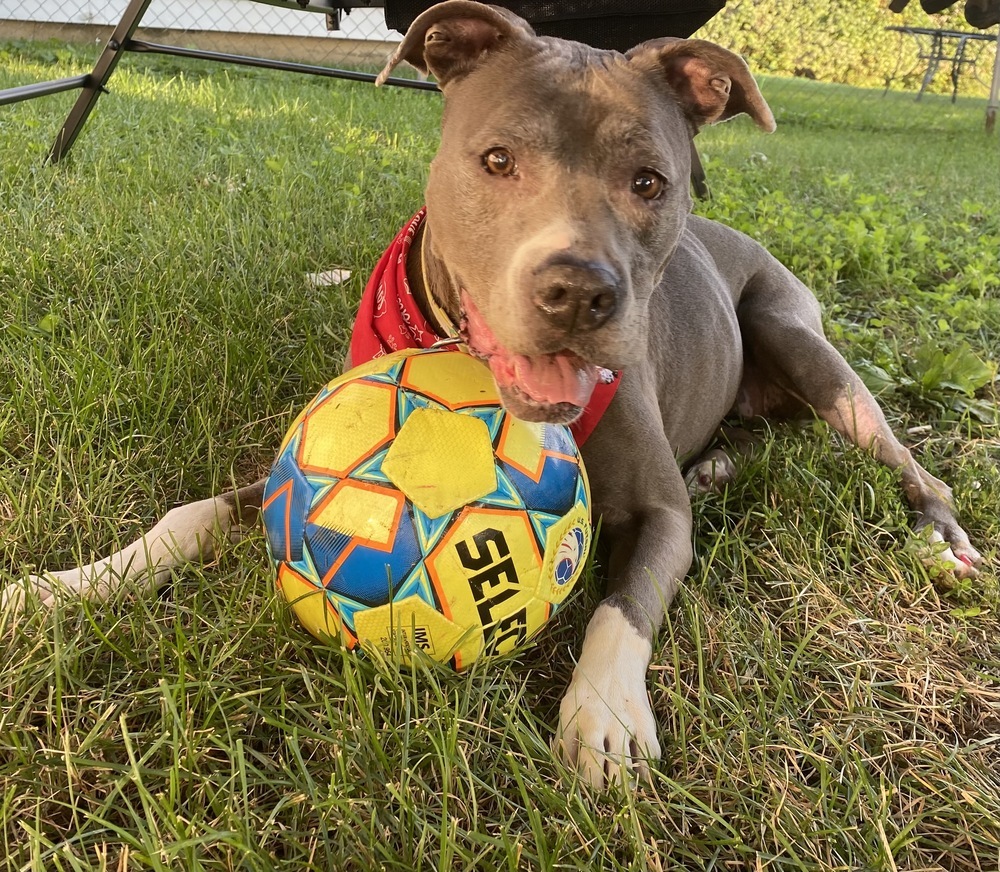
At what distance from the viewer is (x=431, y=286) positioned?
2.52 meters

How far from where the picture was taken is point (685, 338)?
308cm

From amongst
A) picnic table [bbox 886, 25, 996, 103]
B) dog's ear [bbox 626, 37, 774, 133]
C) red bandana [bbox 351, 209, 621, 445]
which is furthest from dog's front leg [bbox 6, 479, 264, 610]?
picnic table [bbox 886, 25, 996, 103]

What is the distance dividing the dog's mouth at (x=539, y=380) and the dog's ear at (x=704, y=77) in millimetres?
952

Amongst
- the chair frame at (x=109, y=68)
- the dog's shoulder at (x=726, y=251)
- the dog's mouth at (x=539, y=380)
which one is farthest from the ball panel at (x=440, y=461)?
the chair frame at (x=109, y=68)

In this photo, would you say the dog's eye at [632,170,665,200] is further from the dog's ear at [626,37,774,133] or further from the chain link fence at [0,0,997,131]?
the chain link fence at [0,0,997,131]

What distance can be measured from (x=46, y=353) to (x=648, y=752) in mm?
2244

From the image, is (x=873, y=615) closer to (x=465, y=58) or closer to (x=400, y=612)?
(x=400, y=612)

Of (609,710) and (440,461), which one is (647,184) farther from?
(609,710)

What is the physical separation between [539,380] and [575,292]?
255 millimetres

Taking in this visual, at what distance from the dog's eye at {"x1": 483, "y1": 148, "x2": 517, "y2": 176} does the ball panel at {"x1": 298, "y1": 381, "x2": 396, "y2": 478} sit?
0.62 meters

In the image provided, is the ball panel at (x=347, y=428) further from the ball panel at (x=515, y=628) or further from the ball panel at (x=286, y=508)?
the ball panel at (x=515, y=628)

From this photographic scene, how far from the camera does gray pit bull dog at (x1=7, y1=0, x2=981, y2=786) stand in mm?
1863

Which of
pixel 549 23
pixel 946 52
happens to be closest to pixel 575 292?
pixel 549 23

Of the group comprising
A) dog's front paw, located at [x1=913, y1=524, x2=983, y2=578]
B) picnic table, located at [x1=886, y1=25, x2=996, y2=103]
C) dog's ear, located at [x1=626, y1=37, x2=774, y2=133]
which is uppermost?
dog's ear, located at [x1=626, y1=37, x2=774, y2=133]
